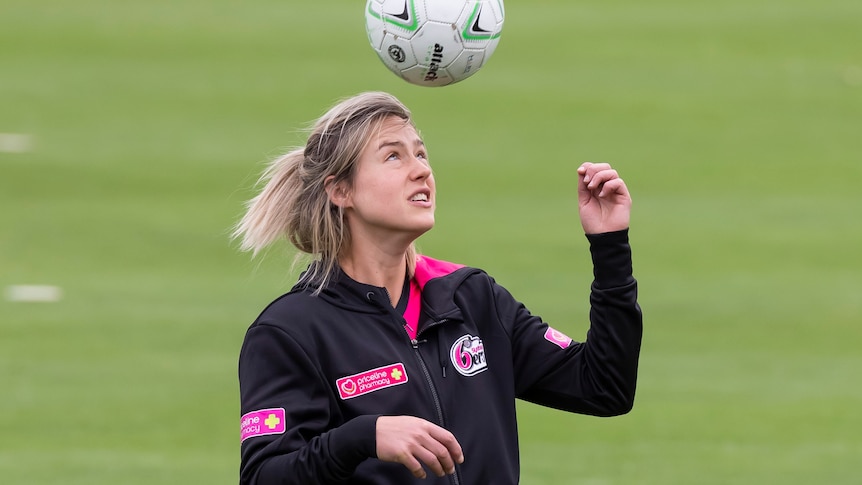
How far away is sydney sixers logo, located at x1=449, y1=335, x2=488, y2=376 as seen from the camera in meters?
4.45

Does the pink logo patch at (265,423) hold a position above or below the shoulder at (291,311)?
below

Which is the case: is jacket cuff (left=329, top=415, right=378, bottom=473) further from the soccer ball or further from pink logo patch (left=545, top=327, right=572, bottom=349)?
the soccer ball

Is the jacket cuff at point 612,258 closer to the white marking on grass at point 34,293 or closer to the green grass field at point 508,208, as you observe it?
the green grass field at point 508,208

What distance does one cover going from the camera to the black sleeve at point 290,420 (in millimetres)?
4012

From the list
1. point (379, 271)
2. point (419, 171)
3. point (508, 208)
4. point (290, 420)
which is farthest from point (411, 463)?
point (508, 208)

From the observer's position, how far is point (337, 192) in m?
4.58

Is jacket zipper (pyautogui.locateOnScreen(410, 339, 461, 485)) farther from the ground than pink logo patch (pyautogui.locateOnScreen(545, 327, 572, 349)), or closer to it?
closer to it

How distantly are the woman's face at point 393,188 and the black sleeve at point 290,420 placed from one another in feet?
1.50

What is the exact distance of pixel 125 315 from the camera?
11.7 metres

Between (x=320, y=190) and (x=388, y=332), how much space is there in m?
0.50

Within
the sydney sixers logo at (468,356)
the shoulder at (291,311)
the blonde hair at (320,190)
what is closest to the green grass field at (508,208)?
the blonde hair at (320,190)

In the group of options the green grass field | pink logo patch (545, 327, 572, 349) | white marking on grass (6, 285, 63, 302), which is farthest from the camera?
white marking on grass (6, 285, 63, 302)

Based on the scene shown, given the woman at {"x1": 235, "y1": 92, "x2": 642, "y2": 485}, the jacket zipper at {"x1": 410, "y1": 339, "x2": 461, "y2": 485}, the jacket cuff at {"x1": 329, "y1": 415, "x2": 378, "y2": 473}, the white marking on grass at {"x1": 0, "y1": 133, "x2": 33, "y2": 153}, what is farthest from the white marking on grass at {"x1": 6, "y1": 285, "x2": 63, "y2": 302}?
the jacket cuff at {"x1": 329, "y1": 415, "x2": 378, "y2": 473}

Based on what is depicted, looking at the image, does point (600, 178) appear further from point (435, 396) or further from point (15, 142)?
point (15, 142)
